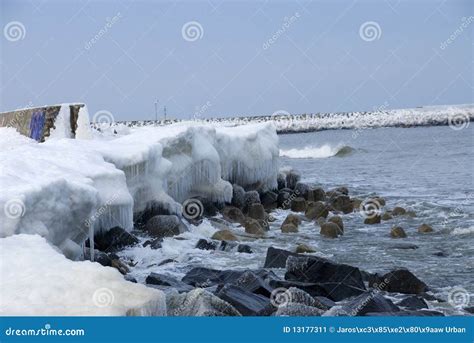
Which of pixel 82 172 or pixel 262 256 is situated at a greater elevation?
pixel 82 172

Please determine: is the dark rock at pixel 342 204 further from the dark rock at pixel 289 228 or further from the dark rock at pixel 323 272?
the dark rock at pixel 323 272

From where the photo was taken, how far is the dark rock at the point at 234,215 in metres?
15.0

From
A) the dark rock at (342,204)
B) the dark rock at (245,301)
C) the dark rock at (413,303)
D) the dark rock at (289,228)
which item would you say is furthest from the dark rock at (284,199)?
the dark rock at (245,301)

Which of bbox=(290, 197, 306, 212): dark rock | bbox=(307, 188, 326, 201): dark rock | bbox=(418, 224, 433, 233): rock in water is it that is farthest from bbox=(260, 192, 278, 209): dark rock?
bbox=(418, 224, 433, 233): rock in water

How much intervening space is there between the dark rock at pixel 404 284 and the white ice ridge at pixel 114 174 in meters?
4.15

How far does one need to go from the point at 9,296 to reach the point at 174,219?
7.20 meters

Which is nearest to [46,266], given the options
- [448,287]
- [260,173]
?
[448,287]

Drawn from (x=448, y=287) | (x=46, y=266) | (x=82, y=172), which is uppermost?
(x=82, y=172)

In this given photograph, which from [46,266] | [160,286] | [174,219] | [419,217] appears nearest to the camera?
[46,266]

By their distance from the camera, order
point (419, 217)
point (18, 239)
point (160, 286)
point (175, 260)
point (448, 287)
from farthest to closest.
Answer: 1. point (419, 217)
2. point (175, 260)
3. point (448, 287)
4. point (160, 286)
5. point (18, 239)

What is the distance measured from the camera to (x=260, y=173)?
19.2 m

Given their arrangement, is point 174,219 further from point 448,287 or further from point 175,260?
point 448,287
